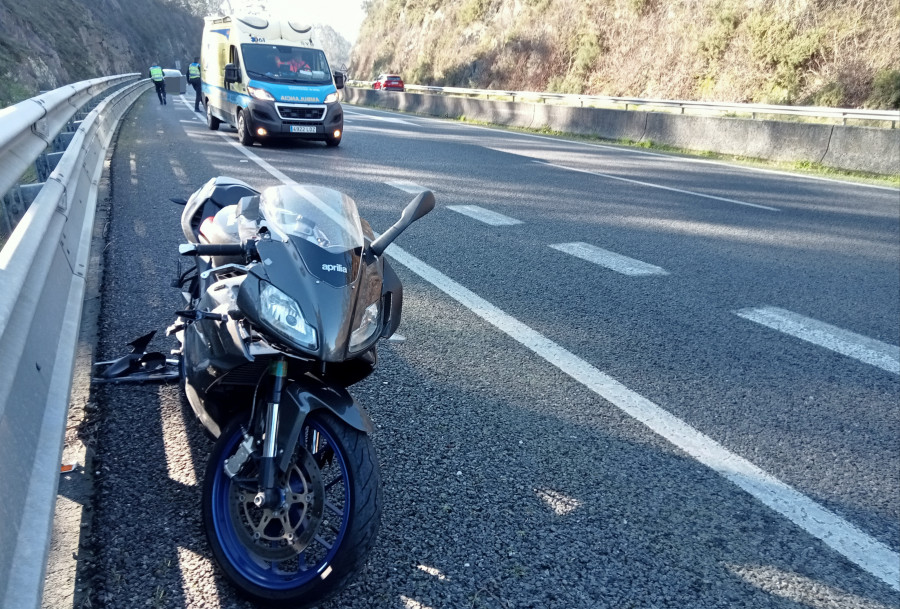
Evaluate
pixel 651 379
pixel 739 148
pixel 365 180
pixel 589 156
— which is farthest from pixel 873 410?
pixel 739 148

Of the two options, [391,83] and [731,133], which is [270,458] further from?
[391,83]

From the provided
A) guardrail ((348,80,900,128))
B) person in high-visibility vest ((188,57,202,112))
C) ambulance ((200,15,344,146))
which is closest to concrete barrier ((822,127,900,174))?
guardrail ((348,80,900,128))

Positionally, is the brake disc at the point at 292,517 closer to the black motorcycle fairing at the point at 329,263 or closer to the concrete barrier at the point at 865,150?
the black motorcycle fairing at the point at 329,263

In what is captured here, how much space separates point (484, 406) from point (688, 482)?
103 cm

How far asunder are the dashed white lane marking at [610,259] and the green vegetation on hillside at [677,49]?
66.4ft

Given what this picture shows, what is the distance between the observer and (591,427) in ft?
11.6

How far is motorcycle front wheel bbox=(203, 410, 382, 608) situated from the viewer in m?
2.23

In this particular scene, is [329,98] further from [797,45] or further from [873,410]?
[797,45]

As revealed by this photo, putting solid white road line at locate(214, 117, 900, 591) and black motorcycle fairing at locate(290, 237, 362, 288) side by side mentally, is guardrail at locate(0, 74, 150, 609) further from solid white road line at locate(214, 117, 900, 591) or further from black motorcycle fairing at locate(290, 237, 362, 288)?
solid white road line at locate(214, 117, 900, 591)

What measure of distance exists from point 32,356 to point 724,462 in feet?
9.00

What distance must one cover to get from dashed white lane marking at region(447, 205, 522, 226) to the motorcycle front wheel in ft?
19.1

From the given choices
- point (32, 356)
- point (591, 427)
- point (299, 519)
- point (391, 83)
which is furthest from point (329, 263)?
point (391, 83)

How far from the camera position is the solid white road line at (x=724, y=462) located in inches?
107

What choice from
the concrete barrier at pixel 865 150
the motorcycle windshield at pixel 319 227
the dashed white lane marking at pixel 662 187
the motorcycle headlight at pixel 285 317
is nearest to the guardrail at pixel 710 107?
the concrete barrier at pixel 865 150
